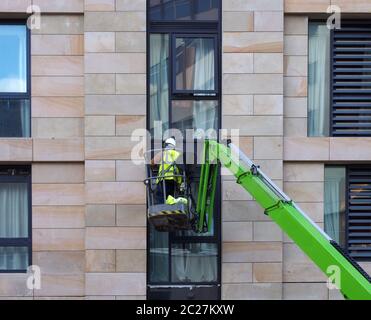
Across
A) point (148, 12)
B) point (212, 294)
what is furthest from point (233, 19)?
point (212, 294)

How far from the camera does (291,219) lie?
6.56 meters

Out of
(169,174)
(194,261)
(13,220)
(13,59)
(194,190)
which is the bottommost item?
(194,261)

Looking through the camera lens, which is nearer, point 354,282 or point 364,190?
point 354,282

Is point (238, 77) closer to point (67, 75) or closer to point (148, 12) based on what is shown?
point (148, 12)

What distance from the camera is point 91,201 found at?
27.9 ft

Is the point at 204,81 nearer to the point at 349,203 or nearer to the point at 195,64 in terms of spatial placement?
the point at 195,64

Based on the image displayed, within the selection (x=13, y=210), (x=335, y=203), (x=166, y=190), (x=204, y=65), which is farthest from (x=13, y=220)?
(x=335, y=203)

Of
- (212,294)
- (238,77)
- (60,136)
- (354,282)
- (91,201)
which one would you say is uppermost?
(238,77)

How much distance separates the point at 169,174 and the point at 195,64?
2278 millimetres

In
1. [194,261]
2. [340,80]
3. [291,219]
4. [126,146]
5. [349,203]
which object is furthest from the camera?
[340,80]

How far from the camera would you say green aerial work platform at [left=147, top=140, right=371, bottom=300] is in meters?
6.12

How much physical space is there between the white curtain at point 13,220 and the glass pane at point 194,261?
2.49 meters

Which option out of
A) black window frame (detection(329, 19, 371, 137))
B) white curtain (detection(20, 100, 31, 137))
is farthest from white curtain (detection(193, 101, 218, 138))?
white curtain (detection(20, 100, 31, 137))

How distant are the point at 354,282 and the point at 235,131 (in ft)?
10.9
